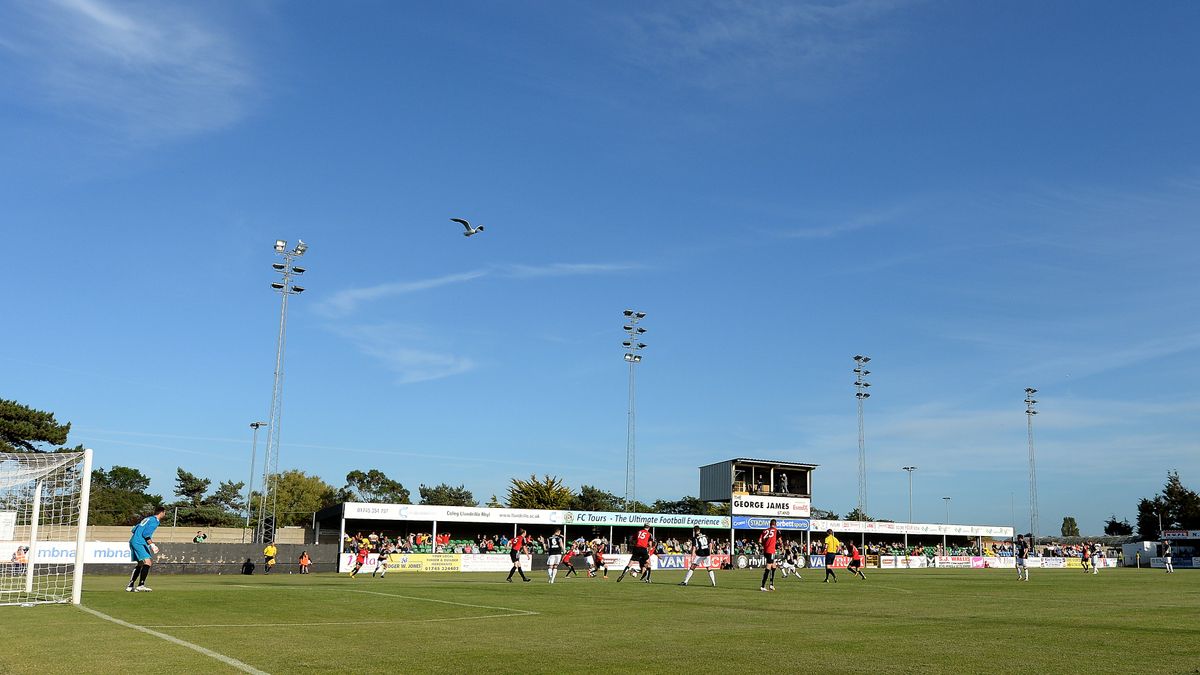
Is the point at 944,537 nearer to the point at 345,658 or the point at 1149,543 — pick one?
the point at 1149,543

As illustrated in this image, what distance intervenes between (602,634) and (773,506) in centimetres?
5842

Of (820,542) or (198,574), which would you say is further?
(820,542)

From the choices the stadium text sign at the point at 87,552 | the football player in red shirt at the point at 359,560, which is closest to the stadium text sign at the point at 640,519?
the football player in red shirt at the point at 359,560

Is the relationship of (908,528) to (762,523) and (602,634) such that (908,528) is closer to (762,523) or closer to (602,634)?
(762,523)

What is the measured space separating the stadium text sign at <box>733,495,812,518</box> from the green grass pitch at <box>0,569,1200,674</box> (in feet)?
149

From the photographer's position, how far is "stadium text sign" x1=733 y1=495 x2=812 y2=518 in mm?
69000

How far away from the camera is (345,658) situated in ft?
35.4

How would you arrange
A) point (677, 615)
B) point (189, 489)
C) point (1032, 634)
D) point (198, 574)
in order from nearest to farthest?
1. point (1032, 634)
2. point (677, 615)
3. point (198, 574)
4. point (189, 489)

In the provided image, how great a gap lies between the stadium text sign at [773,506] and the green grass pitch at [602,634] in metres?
45.4

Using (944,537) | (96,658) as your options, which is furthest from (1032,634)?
(944,537)

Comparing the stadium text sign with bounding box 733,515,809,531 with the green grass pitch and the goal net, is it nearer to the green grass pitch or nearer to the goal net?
the green grass pitch

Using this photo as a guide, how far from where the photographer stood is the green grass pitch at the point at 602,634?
34.2 feet

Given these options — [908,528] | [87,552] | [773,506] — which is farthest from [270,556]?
[908,528]

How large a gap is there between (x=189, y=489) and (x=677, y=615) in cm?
12238
